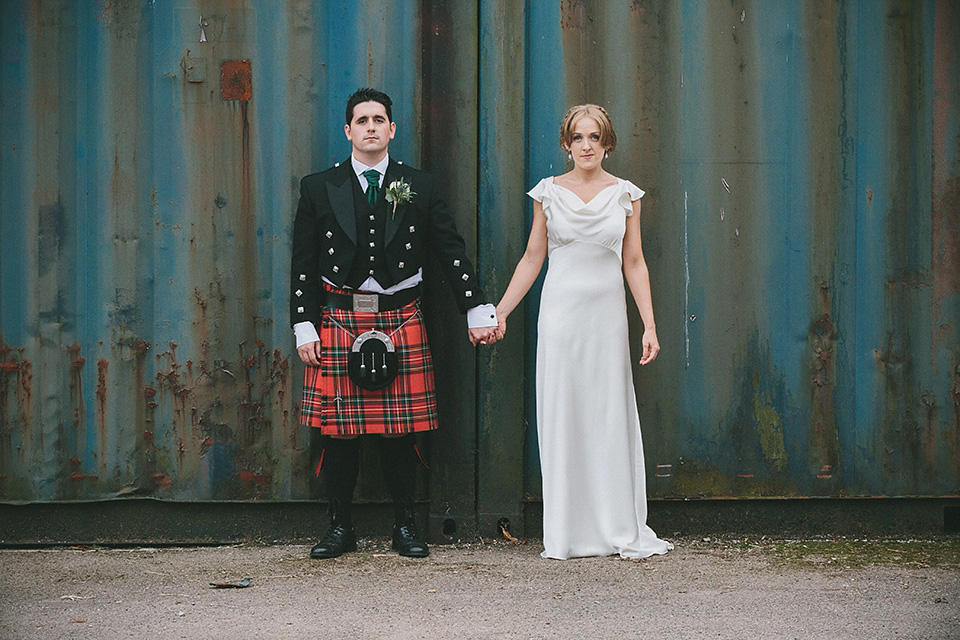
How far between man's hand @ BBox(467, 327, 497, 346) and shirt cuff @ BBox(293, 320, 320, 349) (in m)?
0.59

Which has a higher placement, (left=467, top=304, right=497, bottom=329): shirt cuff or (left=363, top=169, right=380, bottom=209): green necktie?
(left=363, top=169, right=380, bottom=209): green necktie

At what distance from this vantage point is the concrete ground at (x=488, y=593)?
123 inches

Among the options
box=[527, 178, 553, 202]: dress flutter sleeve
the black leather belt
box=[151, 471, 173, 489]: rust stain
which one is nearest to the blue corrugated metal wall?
box=[151, 471, 173, 489]: rust stain

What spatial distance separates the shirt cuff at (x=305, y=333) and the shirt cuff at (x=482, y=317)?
59cm

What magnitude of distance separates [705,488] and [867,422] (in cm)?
72

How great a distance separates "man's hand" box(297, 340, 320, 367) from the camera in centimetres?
388

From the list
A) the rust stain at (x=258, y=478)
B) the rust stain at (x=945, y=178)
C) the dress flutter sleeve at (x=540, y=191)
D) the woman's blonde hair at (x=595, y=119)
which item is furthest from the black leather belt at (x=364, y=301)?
the rust stain at (x=945, y=178)

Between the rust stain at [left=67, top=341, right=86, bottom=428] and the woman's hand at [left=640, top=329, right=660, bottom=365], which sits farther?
the rust stain at [left=67, top=341, right=86, bottom=428]

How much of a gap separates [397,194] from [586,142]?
A: 0.74 meters

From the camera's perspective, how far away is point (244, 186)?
4.17 meters

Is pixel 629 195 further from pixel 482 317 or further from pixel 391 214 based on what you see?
pixel 391 214

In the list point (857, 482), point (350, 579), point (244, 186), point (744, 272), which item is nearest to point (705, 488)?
point (857, 482)

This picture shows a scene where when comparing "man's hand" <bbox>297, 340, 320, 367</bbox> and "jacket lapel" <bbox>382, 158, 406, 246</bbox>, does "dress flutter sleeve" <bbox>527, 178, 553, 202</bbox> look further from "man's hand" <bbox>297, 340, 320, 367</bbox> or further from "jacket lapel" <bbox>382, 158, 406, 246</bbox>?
"man's hand" <bbox>297, 340, 320, 367</bbox>

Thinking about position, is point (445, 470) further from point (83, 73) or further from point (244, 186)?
point (83, 73)
